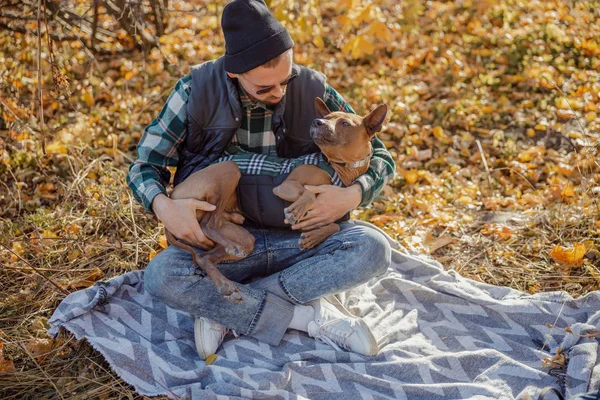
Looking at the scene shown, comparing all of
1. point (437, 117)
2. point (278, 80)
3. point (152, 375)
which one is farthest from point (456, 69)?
point (152, 375)

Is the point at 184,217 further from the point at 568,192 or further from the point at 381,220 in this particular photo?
the point at 568,192

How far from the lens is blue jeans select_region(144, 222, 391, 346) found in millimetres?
3234

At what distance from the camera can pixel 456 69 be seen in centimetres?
673

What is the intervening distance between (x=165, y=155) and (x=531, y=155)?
3407mm

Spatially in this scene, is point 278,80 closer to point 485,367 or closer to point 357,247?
point 357,247

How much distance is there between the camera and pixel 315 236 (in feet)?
11.4

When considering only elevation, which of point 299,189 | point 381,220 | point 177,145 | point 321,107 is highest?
point 321,107

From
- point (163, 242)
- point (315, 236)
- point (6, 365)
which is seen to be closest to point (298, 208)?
point (315, 236)

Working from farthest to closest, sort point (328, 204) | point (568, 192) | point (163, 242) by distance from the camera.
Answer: point (568, 192) < point (163, 242) < point (328, 204)

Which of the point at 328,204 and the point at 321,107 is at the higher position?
the point at 321,107

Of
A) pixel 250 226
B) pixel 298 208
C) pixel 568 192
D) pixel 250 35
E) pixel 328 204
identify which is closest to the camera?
pixel 250 35

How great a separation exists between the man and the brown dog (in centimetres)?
6

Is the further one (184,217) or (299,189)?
(299,189)

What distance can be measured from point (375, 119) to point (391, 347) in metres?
1.27
